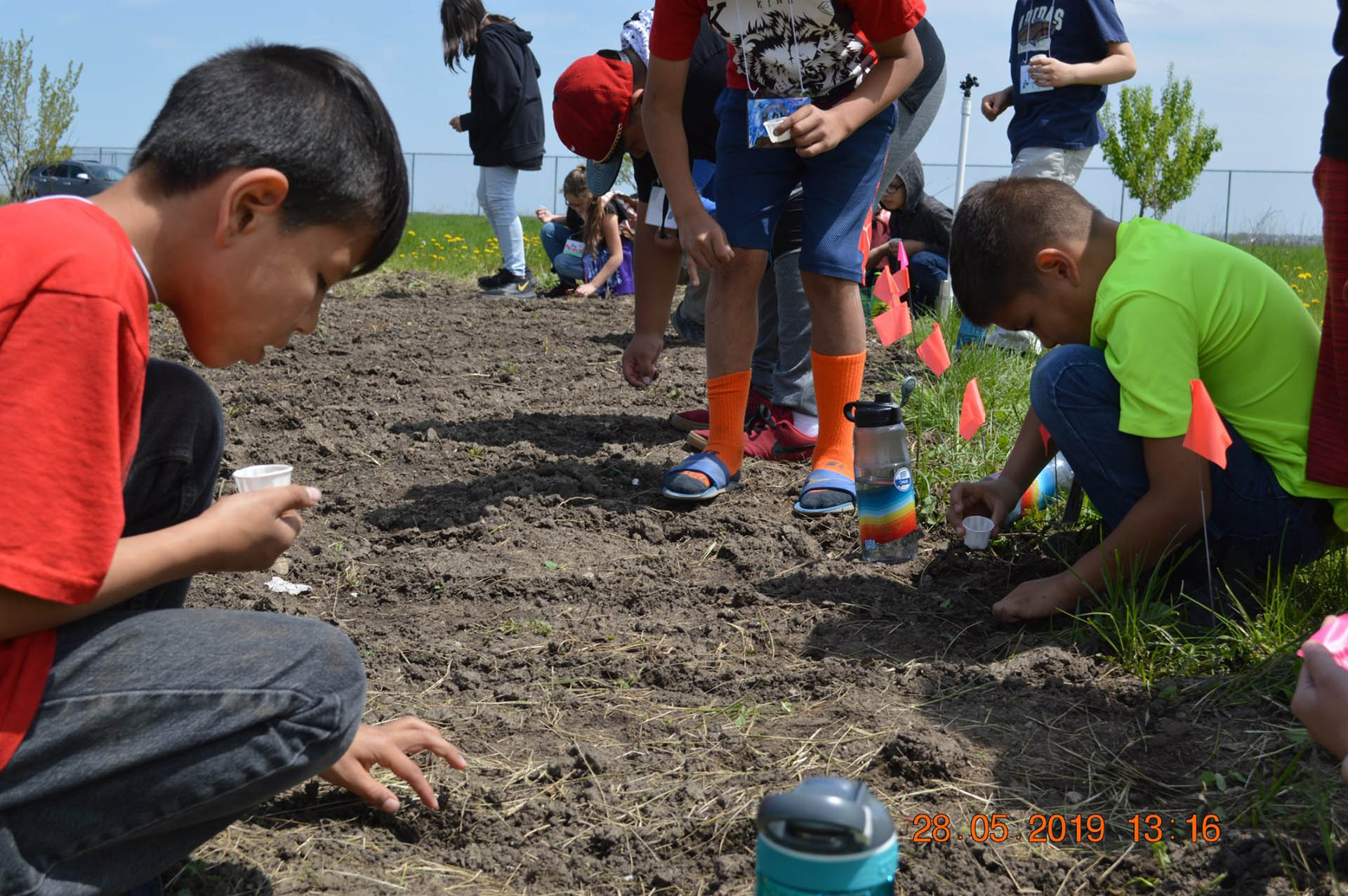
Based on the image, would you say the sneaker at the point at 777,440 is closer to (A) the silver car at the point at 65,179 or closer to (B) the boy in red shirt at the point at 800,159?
(B) the boy in red shirt at the point at 800,159

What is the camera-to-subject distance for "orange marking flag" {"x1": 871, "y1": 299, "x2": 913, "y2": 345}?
3229mm

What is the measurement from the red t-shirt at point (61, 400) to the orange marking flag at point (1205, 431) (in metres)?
1.69

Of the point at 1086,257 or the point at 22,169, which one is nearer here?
the point at 1086,257

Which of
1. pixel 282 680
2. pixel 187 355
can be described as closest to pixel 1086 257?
pixel 282 680

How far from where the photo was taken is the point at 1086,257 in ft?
7.63

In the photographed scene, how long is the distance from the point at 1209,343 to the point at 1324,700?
3.04ft

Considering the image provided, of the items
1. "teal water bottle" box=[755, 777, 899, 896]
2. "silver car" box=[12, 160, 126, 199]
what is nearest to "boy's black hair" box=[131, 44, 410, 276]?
→ "teal water bottle" box=[755, 777, 899, 896]

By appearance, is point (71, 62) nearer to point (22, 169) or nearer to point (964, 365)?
point (22, 169)

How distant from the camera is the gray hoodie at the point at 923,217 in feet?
23.2

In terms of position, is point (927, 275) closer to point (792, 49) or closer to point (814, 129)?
point (792, 49)

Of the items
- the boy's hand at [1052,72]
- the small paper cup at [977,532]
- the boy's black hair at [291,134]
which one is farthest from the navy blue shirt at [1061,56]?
the boy's black hair at [291,134]

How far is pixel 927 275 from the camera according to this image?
700 cm

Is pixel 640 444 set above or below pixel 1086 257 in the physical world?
below

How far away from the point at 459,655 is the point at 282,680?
3.41 feet
